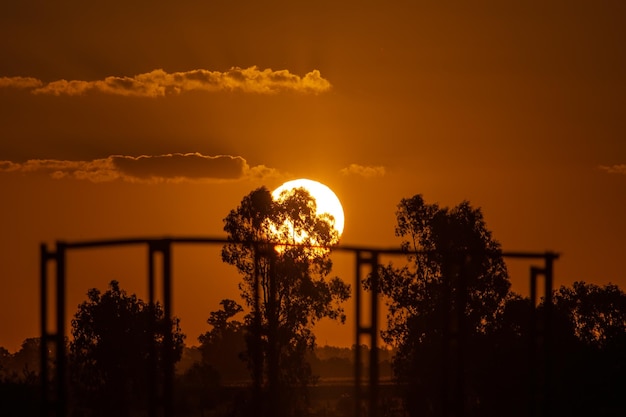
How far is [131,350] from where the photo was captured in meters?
77.9

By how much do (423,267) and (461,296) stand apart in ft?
141

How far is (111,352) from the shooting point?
7881 cm

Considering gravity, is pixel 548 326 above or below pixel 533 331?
above

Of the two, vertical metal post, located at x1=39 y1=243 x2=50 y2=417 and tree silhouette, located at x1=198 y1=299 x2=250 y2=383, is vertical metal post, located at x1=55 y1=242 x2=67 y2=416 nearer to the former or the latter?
vertical metal post, located at x1=39 y1=243 x2=50 y2=417

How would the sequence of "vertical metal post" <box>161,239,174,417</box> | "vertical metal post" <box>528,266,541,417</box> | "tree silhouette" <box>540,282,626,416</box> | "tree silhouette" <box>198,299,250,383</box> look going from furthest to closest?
"tree silhouette" <box>198,299,250,383</box>, "tree silhouette" <box>540,282,626,416</box>, "vertical metal post" <box>528,266,541,417</box>, "vertical metal post" <box>161,239,174,417</box>

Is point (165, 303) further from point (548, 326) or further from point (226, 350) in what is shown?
point (226, 350)

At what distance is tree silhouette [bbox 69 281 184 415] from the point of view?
77.2 metres

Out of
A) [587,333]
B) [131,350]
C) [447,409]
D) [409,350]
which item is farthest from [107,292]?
[447,409]

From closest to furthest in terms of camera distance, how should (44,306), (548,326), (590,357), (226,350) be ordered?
(44,306) < (548,326) < (590,357) < (226,350)

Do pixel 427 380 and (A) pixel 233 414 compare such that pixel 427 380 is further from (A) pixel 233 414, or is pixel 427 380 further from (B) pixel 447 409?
(B) pixel 447 409

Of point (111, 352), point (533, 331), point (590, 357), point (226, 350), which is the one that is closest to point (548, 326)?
point (533, 331)

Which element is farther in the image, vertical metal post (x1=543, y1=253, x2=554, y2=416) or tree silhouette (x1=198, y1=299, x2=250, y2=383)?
tree silhouette (x1=198, y1=299, x2=250, y2=383)

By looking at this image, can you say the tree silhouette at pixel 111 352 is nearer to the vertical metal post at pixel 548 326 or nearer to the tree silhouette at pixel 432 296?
the tree silhouette at pixel 432 296

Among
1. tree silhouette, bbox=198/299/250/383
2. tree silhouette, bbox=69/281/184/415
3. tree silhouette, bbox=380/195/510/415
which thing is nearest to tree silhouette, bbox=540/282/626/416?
tree silhouette, bbox=380/195/510/415
